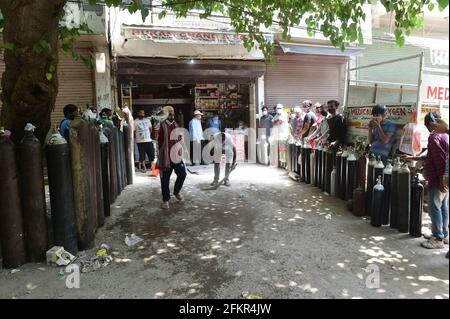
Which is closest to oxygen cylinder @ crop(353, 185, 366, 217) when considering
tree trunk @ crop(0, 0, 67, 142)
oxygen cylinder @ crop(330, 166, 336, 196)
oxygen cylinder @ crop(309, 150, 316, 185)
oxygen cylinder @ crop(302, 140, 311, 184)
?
oxygen cylinder @ crop(330, 166, 336, 196)

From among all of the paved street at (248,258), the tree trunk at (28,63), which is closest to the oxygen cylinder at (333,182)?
the paved street at (248,258)

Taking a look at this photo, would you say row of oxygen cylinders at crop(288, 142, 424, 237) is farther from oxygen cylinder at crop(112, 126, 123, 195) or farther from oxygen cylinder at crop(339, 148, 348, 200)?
oxygen cylinder at crop(112, 126, 123, 195)

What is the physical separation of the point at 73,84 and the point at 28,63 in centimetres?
602

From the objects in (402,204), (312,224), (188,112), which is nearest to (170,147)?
(312,224)

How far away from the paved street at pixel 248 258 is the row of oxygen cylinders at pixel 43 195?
1.13 ft

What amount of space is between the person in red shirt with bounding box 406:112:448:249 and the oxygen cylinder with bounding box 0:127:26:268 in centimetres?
497

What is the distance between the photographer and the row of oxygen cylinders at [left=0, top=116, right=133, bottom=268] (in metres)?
4.23

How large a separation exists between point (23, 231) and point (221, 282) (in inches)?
95.3

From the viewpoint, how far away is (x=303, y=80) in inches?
523

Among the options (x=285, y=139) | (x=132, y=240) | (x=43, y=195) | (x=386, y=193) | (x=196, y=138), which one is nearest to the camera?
(x=43, y=195)

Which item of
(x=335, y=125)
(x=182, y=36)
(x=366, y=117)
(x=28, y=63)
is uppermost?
(x=182, y=36)

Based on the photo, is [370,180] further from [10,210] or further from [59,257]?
[10,210]

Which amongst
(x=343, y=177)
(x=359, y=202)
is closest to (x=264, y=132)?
(x=343, y=177)

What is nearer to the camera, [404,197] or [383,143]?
[404,197]
